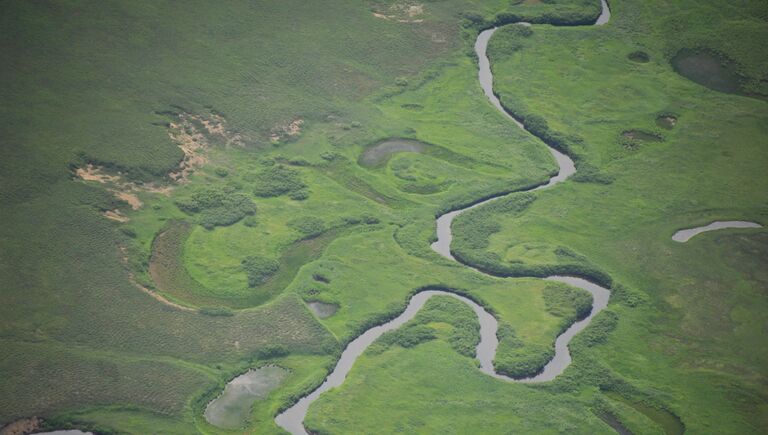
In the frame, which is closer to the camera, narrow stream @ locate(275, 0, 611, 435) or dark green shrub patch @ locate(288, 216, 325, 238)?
narrow stream @ locate(275, 0, 611, 435)

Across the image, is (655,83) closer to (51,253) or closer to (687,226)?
(687,226)

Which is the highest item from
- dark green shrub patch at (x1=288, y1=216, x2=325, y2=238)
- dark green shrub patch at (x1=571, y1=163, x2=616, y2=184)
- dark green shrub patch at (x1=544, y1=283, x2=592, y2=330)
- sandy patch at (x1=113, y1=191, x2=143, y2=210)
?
sandy patch at (x1=113, y1=191, x2=143, y2=210)

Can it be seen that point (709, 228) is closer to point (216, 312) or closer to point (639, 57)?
point (639, 57)

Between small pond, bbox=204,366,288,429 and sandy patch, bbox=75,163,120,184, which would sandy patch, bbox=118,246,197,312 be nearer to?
small pond, bbox=204,366,288,429

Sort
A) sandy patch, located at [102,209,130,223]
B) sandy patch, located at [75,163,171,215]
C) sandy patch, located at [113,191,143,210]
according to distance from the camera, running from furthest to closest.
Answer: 1. sandy patch, located at [75,163,171,215]
2. sandy patch, located at [113,191,143,210]
3. sandy patch, located at [102,209,130,223]

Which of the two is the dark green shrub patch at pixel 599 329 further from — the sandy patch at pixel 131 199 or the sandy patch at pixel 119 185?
the sandy patch at pixel 131 199

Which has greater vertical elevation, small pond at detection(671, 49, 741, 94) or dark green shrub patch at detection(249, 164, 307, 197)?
dark green shrub patch at detection(249, 164, 307, 197)

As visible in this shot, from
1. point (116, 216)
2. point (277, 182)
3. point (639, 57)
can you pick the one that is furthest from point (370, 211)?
point (639, 57)

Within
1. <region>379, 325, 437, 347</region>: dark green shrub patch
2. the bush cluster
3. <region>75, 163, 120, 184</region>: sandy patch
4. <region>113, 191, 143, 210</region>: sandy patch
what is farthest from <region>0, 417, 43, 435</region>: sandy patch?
<region>75, 163, 120, 184</region>: sandy patch
